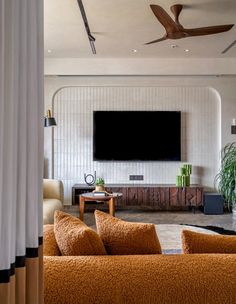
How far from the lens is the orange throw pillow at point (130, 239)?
163 cm

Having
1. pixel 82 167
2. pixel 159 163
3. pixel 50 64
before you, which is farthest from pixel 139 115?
pixel 50 64

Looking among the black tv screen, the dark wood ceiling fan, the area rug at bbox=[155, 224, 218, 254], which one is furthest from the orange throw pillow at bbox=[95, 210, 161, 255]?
the black tv screen

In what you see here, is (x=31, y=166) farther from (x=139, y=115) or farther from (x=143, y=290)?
(x=139, y=115)

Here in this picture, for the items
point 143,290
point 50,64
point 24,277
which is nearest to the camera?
point 24,277

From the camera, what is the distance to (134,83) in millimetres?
6684

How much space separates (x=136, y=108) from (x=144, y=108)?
16 centimetres

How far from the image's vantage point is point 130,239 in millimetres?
1642

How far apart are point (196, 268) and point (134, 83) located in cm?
555

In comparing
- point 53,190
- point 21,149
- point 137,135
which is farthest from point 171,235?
point 21,149

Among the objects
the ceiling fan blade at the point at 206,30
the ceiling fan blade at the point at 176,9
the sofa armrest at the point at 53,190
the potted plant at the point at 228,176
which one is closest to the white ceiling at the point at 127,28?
the ceiling fan blade at the point at 176,9

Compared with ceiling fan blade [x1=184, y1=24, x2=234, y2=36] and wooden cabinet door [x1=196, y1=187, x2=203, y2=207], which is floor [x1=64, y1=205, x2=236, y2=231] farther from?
ceiling fan blade [x1=184, y1=24, x2=234, y2=36]

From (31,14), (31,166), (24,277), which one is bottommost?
(24,277)

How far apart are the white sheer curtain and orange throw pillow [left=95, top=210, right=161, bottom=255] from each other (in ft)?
1.79

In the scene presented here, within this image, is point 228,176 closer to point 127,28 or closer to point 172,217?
point 172,217
